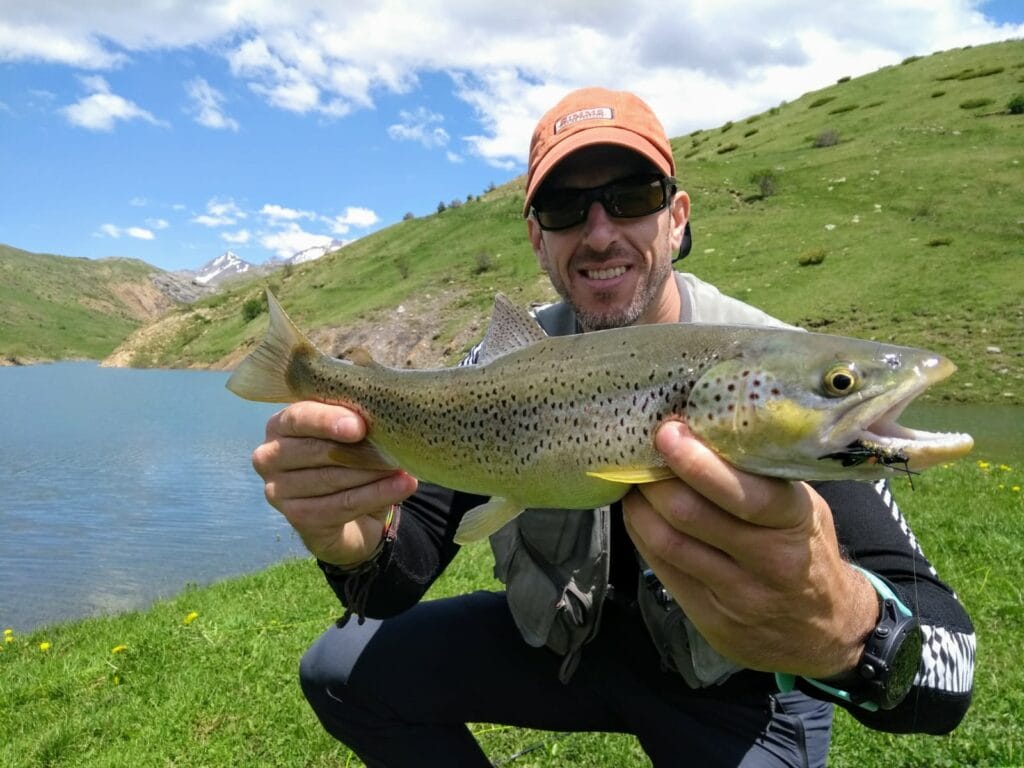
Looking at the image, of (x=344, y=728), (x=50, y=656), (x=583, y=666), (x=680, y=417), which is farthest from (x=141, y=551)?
(x=680, y=417)

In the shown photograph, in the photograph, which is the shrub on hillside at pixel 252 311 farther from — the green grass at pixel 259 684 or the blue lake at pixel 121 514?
the green grass at pixel 259 684

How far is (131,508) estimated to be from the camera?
16.4 meters

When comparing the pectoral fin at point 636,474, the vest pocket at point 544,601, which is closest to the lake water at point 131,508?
the vest pocket at point 544,601

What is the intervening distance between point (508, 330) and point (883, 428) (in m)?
1.51

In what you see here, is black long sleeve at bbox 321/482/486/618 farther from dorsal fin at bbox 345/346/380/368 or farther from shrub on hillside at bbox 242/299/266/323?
shrub on hillside at bbox 242/299/266/323

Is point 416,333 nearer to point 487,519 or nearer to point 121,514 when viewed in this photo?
point 121,514

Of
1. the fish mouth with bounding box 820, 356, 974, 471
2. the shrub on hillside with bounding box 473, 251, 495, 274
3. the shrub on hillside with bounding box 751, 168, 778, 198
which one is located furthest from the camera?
the shrub on hillside with bounding box 473, 251, 495, 274

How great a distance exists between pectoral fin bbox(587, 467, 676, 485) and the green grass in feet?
9.55

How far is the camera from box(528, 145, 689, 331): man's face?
382cm

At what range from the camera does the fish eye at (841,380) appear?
78.0 inches

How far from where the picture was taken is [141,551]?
43.1 ft

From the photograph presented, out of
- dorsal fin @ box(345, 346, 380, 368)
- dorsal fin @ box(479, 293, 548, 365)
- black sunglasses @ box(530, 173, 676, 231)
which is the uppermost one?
black sunglasses @ box(530, 173, 676, 231)

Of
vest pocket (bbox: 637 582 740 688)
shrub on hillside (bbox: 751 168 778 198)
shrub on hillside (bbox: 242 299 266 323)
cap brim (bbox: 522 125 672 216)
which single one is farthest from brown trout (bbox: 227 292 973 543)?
shrub on hillside (bbox: 242 299 266 323)

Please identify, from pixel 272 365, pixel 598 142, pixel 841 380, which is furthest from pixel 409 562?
pixel 598 142
